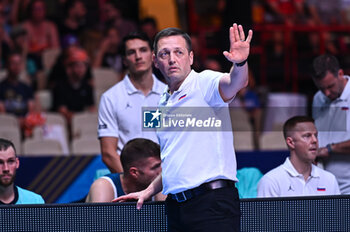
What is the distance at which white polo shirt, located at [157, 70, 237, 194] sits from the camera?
3199mm

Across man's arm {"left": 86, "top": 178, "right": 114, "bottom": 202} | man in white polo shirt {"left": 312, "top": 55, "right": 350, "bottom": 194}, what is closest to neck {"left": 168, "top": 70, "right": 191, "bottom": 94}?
man's arm {"left": 86, "top": 178, "right": 114, "bottom": 202}

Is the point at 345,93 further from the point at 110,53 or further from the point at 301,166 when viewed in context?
the point at 110,53

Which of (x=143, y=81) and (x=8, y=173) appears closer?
(x=8, y=173)

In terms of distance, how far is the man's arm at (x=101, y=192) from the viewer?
4383 mm

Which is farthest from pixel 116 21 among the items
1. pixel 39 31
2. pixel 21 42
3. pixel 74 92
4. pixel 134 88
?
pixel 134 88

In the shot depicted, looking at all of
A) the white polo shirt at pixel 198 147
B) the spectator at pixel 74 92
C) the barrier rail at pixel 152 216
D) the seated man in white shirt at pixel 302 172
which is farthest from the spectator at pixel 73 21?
the white polo shirt at pixel 198 147

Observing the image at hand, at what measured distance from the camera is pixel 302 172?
4.83 m

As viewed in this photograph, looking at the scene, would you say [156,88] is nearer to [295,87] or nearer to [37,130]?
[37,130]

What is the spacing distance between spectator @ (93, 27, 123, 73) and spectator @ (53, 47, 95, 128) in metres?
1.09

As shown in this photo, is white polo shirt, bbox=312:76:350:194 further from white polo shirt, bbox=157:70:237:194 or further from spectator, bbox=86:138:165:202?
white polo shirt, bbox=157:70:237:194

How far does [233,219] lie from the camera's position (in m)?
3.21

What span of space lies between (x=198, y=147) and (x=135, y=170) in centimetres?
131

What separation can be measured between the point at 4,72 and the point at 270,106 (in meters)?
3.48

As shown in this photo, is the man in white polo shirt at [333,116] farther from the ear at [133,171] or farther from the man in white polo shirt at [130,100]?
the ear at [133,171]
